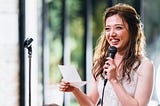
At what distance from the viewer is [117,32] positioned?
1.86 metres

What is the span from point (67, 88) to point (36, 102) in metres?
1.50

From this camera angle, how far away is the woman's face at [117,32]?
186cm

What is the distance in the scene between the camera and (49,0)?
3.42 metres

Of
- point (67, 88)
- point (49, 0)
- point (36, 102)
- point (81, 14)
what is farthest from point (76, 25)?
point (67, 88)

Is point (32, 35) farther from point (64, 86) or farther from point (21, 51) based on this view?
point (64, 86)

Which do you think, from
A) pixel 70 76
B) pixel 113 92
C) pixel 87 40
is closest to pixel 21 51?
pixel 87 40

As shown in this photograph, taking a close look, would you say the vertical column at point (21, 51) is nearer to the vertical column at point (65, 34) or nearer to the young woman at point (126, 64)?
the vertical column at point (65, 34)

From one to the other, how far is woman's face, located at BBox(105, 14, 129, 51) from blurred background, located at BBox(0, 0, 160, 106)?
1512 mm

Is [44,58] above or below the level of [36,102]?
above

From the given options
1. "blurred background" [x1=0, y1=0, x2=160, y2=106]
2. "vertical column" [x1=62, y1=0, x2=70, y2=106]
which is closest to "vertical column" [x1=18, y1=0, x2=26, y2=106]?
"blurred background" [x1=0, y1=0, x2=160, y2=106]

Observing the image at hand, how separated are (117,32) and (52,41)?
1647 millimetres

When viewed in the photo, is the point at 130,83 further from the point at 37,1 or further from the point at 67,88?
the point at 37,1

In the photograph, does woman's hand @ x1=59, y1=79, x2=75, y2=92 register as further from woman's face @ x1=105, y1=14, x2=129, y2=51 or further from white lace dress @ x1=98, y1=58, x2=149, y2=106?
woman's face @ x1=105, y1=14, x2=129, y2=51

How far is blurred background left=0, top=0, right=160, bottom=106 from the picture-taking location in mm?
3287
